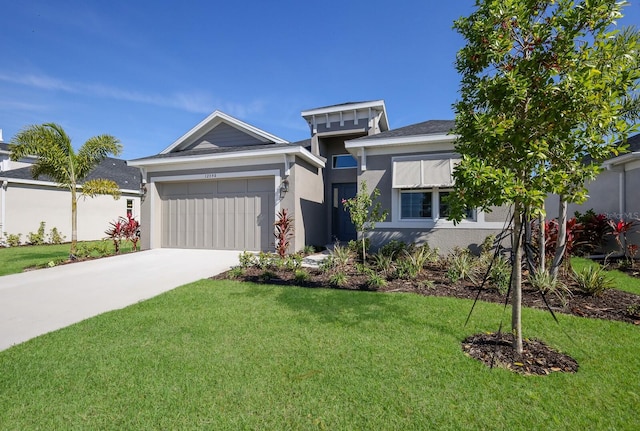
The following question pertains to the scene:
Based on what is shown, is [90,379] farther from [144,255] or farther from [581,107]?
[144,255]

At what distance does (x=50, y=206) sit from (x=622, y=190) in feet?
87.0

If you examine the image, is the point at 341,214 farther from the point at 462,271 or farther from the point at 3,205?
the point at 3,205

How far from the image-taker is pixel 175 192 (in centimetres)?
1212

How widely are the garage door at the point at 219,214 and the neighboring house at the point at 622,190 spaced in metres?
11.9

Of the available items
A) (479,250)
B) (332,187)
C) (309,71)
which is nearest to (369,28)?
(309,71)

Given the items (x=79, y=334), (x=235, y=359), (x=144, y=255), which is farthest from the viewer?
(x=144, y=255)

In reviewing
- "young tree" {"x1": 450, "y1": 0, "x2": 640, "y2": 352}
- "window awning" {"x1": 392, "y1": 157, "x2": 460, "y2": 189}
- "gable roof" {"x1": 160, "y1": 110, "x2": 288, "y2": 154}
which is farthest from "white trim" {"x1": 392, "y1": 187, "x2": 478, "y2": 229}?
"young tree" {"x1": 450, "y1": 0, "x2": 640, "y2": 352}

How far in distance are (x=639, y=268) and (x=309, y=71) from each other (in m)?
13.6

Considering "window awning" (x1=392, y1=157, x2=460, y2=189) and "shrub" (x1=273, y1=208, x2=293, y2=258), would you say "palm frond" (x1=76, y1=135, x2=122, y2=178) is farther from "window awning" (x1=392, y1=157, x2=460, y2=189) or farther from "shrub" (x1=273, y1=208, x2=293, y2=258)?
"window awning" (x1=392, y1=157, x2=460, y2=189)

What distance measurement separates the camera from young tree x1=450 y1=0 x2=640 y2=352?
107 inches

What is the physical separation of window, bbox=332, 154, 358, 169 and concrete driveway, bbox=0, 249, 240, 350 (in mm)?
6679

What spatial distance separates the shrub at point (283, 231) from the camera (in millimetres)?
9648

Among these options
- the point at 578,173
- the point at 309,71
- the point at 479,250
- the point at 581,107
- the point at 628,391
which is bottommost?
the point at 628,391

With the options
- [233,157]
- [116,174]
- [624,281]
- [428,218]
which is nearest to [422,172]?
[428,218]
